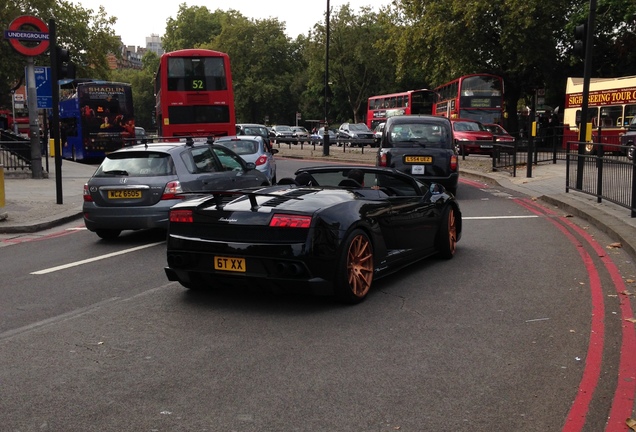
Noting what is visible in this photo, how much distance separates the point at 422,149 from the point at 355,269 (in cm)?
969

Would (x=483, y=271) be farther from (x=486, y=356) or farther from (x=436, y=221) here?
(x=486, y=356)

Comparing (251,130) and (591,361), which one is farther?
(251,130)

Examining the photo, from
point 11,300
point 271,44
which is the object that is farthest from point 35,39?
point 271,44

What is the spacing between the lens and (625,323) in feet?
19.0

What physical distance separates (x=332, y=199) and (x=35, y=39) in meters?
12.6

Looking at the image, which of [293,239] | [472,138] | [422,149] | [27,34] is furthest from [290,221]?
[472,138]

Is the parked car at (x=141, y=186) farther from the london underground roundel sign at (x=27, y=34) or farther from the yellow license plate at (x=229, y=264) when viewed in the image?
the london underground roundel sign at (x=27, y=34)

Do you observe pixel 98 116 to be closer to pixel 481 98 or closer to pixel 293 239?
pixel 481 98

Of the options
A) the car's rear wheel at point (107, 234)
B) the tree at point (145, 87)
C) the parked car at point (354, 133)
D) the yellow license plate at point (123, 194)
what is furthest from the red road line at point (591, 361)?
the tree at point (145, 87)

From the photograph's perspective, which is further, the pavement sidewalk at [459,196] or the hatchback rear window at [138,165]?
the pavement sidewalk at [459,196]

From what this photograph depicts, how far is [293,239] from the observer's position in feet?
20.0

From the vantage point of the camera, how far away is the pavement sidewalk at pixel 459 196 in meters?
11.2

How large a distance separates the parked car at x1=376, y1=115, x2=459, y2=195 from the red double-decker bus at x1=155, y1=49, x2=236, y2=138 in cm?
1071

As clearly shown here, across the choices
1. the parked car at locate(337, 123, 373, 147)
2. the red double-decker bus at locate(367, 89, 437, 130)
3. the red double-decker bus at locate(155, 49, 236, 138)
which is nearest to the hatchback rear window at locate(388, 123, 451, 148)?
the red double-decker bus at locate(155, 49, 236, 138)
